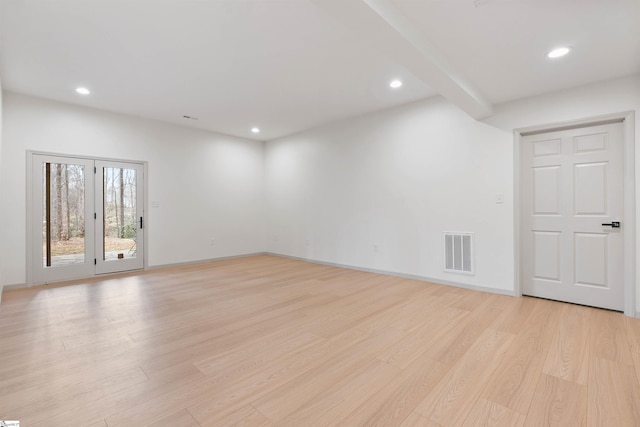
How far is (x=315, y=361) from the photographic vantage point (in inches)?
87.9

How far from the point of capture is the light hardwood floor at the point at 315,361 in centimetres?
168

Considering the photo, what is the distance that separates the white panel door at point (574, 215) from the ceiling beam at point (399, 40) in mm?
1293

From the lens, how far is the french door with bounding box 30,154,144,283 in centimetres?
457

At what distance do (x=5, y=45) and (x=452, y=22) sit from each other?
4368mm

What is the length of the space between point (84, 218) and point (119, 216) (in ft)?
1.68

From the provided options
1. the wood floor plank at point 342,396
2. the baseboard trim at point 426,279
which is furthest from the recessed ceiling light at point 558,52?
the wood floor plank at point 342,396

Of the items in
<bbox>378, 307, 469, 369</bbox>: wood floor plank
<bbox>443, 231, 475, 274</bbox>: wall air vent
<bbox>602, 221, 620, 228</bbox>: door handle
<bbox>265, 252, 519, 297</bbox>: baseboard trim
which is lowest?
<bbox>378, 307, 469, 369</bbox>: wood floor plank

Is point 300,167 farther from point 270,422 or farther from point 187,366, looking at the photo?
point 270,422

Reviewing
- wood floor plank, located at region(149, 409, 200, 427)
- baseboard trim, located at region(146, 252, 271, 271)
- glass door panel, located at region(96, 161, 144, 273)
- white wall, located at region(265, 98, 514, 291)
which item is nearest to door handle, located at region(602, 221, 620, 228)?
white wall, located at region(265, 98, 514, 291)

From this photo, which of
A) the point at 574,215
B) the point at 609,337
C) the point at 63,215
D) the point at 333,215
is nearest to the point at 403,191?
the point at 333,215

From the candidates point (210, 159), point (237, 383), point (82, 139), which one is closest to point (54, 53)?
point (82, 139)

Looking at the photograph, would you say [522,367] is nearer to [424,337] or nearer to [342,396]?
[424,337]

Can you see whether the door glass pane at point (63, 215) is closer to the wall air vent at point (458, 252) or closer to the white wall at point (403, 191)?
the white wall at point (403, 191)

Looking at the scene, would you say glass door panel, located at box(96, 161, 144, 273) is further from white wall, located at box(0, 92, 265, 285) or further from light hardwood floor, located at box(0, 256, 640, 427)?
Result: light hardwood floor, located at box(0, 256, 640, 427)
